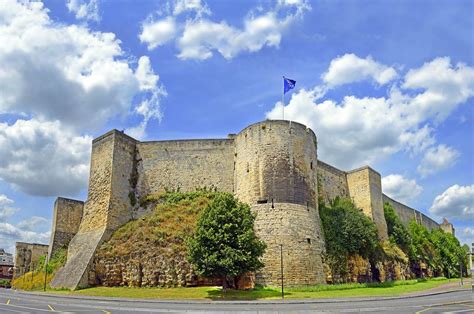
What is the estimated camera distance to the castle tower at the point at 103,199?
1371 inches

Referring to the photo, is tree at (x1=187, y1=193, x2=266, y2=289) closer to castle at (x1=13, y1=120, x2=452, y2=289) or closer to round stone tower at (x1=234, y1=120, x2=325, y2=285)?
round stone tower at (x1=234, y1=120, x2=325, y2=285)

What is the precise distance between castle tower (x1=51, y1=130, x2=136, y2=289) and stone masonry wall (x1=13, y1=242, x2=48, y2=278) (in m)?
25.5

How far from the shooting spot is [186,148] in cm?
4256

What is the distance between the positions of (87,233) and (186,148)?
12.2m

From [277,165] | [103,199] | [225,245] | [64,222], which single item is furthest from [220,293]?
[64,222]

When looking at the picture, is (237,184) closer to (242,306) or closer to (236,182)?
(236,182)

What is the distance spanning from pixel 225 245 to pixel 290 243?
21.3ft

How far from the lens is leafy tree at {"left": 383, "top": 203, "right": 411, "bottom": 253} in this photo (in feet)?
164

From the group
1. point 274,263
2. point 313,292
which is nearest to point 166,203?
point 274,263

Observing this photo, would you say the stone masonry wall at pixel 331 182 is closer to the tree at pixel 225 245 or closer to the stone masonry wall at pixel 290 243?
the stone masonry wall at pixel 290 243

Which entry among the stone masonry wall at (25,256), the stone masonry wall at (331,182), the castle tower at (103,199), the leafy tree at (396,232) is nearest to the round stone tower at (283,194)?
the stone masonry wall at (331,182)

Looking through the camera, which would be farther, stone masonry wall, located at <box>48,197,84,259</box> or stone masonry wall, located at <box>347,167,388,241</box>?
stone masonry wall, located at <box>347,167,388,241</box>

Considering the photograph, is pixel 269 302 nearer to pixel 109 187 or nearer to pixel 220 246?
pixel 220 246

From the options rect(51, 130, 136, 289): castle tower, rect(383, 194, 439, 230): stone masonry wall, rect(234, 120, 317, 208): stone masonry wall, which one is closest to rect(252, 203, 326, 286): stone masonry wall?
rect(234, 120, 317, 208): stone masonry wall
